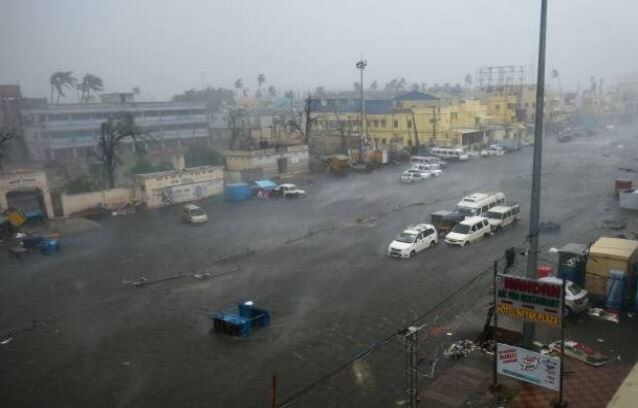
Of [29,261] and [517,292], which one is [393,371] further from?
[29,261]

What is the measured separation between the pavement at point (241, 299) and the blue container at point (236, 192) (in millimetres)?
2953

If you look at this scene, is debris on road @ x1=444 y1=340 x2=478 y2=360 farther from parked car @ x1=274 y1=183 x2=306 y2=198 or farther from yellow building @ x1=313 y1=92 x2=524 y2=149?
yellow building @ x1=313 y1=92 x2=524 y2=149

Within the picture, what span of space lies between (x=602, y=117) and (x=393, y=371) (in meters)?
116

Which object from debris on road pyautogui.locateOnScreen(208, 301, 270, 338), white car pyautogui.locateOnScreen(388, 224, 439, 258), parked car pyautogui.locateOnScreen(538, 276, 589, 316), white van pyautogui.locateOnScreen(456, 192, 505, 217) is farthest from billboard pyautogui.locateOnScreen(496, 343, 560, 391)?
white van pyautogui.locateOnScreen(456, 192, 505, 217)

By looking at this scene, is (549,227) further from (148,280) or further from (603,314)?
(148,280)

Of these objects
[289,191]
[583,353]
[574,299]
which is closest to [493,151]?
[289,191]

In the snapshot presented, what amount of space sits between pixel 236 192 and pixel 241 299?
20498mm

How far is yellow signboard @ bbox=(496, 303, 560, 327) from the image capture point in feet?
35.5

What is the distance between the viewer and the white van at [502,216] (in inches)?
1016

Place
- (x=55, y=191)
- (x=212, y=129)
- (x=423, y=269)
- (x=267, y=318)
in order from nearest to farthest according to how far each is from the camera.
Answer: (x=267, y=318), (x=423, y=269), (x=55, y=191), (x=212, y=129)

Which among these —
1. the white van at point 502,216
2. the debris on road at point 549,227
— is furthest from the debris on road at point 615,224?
the white van at point 502,216

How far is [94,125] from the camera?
67.4 meters

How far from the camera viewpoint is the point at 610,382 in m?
11.8

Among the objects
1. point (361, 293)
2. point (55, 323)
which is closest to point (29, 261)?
point (55, 323)
